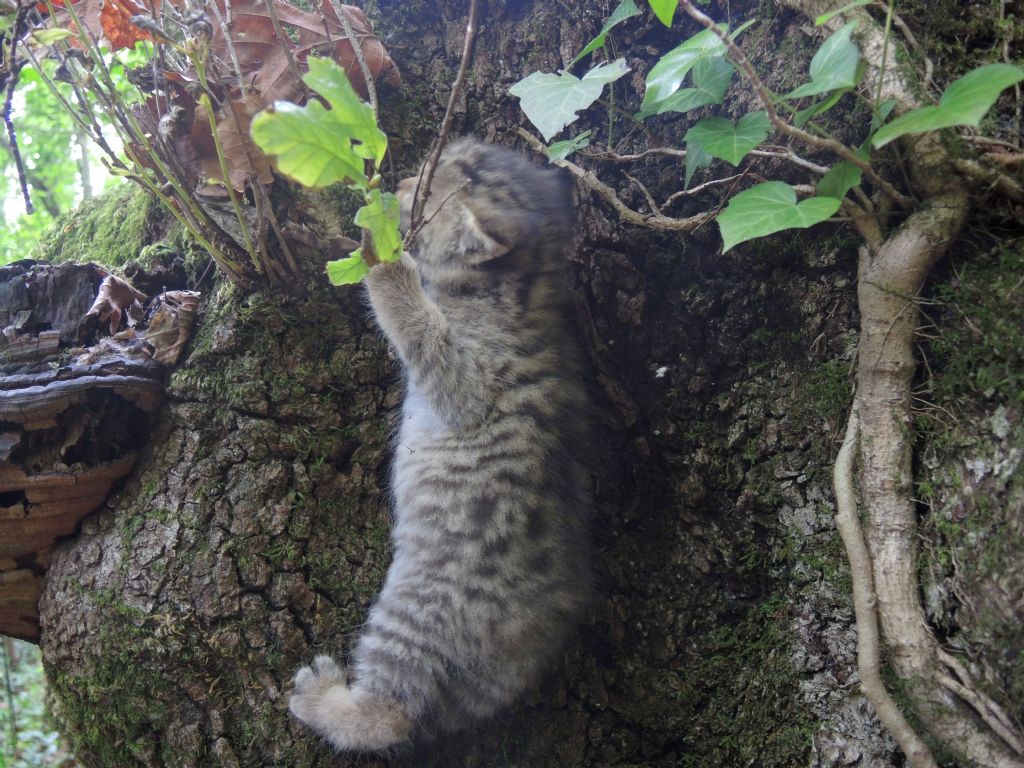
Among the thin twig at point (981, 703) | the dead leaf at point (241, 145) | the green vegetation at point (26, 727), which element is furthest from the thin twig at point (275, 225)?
the green vegetation at point (26, 727)

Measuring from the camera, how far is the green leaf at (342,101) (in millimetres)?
1658

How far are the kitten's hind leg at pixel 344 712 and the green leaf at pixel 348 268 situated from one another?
1416 mm

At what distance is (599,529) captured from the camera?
2822 mm

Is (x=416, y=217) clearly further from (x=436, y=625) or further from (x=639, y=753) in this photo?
(x=639, y=753)

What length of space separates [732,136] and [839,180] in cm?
32

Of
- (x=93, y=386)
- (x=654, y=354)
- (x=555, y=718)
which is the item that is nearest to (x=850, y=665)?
(x=555, y=718)

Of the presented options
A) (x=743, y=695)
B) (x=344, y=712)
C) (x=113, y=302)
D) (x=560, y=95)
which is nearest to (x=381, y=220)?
(x=560, y=95)

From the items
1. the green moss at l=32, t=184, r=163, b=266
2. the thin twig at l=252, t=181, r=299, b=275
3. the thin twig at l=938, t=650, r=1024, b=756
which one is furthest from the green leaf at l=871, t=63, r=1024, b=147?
the green moss at l=32, t=184, r=163, b=266

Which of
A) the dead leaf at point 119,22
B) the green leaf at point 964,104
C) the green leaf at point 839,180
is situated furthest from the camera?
the dead leaf at point 119,22

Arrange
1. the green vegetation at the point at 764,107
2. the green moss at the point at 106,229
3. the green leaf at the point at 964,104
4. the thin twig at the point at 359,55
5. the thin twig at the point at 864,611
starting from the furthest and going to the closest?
1. the green moss at the point at 106,229
2. the thin twig at the point at 359,55
3. the thin twig at the point at 864,611
4. the green vegetation at the point at 764,107
5. the green leaf at the point at 964,104

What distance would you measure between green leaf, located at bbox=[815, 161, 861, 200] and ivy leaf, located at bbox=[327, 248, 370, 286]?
1291 millimetres

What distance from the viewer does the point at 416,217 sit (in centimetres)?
238

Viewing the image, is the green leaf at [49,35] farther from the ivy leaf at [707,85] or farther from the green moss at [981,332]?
the green moss at [981,332]

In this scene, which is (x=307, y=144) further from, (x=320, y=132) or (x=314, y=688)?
(x=314, y=688)
